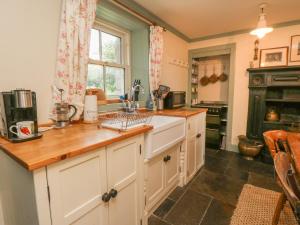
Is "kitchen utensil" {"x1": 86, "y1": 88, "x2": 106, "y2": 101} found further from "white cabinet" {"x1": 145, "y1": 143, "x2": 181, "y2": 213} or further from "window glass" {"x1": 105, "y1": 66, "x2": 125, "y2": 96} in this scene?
"white cabinet" {"x1": 145, "y1": 143, "x2": 181, "y2": 213}

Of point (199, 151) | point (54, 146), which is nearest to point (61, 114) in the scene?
point (54, 146)

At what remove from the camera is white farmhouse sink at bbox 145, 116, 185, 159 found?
1459 millimetres

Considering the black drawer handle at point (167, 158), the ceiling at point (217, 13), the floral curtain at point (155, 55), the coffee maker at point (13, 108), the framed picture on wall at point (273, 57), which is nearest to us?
the coffee maker at point (13, 108)

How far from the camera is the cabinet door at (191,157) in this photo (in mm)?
2243

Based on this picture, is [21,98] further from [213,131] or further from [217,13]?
[213,131]

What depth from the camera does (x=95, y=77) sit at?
213 cm

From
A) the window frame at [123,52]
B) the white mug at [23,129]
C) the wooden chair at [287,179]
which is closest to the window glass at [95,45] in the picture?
the window frame at [123,52]

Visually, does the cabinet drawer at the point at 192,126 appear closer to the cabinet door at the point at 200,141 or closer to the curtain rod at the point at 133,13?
the cabinet door at the point at 200,141

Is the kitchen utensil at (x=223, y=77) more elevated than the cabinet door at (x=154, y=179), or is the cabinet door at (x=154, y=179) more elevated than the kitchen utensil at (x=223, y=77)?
the kitchen utensil at (x=223, y=77)

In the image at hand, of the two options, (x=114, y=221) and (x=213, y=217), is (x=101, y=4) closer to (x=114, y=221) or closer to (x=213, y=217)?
(x=114, y=221)

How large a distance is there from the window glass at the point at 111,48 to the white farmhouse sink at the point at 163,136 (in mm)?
1195

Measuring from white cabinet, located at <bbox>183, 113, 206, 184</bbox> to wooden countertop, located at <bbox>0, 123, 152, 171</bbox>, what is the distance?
116 centimetres

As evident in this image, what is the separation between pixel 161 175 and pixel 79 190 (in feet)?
3.50

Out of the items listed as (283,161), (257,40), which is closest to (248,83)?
(257,40)
